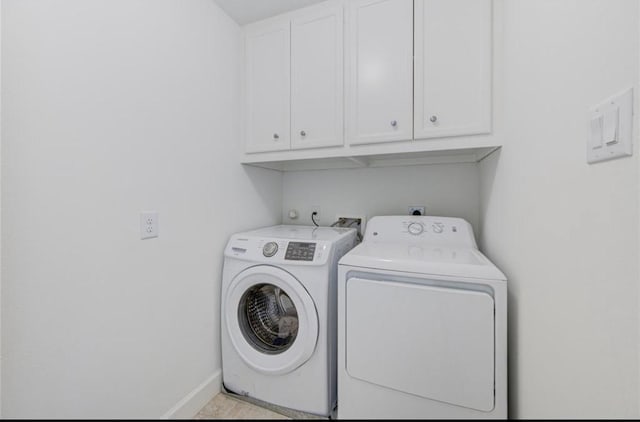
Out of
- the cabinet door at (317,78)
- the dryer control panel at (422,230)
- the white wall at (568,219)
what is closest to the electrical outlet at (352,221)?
→ the dryer control panel at (422,230)

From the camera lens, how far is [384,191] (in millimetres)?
1960

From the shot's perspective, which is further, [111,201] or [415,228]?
[415,228]

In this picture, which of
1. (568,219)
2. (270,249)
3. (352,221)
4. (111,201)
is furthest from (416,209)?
(111,201)

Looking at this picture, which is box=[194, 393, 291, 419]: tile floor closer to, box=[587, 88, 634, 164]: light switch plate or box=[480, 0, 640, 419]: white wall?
box=[480, 0, 640, 419]: white wall

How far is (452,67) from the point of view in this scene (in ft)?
4.32

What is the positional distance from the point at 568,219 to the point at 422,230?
944mm

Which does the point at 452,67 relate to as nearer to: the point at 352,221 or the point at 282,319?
the point at 352,221

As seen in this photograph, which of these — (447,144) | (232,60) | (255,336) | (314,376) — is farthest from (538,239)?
(232,60)

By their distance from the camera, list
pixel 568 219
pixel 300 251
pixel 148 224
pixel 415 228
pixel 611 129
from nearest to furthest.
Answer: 1. pixel 611 129
2. pixel 568 219
3. pixel 148 224
4. pixel 300 251
5. pixel 415 228

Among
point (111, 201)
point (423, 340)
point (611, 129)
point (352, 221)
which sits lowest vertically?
point (423, 340)

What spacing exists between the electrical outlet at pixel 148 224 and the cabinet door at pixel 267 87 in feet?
2.47

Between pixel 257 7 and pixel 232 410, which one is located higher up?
pixel 257 7

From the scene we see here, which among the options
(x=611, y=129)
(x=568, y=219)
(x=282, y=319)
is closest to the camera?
(x=611, y=129)

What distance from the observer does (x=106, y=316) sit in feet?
3.51
